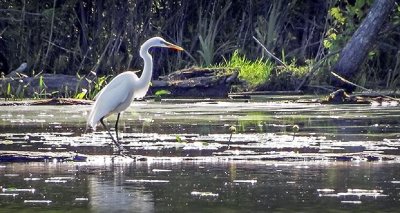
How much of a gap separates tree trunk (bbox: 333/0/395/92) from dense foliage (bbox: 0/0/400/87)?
2612 millimetres

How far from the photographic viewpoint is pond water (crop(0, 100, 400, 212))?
7469 millimetres

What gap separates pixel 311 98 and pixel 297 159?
375 inches

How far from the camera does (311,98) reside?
1920 cm

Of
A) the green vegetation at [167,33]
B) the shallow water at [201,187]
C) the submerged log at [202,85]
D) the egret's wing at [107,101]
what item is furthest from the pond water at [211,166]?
the green vegetation at [167,33]

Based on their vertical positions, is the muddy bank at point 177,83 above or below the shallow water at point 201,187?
below

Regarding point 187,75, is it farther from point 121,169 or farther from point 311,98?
point 121,169

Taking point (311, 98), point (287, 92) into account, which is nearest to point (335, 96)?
point (311, 98)

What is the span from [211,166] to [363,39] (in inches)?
432

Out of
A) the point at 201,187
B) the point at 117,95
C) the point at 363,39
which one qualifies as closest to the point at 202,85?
the point at 363,39

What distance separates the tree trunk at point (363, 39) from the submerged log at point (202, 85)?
217cm

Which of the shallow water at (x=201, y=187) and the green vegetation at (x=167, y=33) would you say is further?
the green vegetation at (x=167, y=33)

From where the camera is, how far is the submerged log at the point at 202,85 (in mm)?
20828

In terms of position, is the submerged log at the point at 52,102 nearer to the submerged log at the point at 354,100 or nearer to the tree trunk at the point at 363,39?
the submerged log at the point at 354,100

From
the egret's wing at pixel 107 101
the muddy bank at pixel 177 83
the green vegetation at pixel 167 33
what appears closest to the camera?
the egret's wing at pixel 107 101
